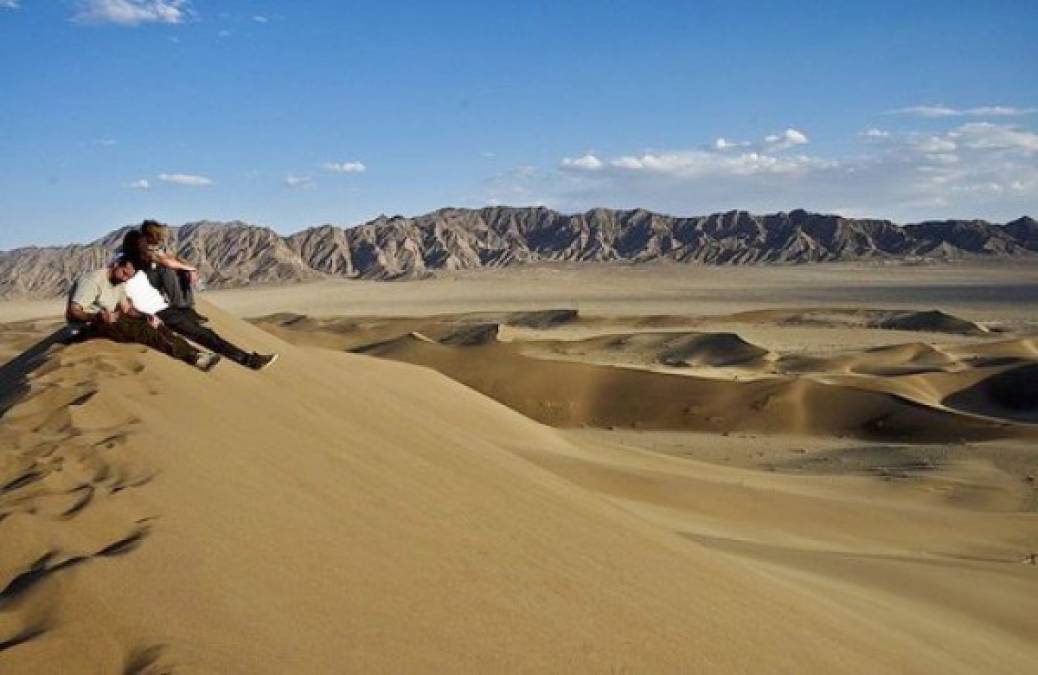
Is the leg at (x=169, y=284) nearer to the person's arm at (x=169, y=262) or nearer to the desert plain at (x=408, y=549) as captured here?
the person's arm at (x=169, y=262)

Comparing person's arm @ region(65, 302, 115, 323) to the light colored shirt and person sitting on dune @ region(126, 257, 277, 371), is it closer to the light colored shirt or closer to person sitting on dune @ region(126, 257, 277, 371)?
the light colored shirt

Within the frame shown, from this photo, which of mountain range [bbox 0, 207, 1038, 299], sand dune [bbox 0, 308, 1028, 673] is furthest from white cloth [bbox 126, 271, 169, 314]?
mountain range [bbox 0, 207, 1038, 299]

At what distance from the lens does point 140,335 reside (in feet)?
19.6

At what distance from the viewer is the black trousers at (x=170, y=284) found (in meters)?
6.75

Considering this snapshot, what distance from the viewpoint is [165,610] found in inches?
117

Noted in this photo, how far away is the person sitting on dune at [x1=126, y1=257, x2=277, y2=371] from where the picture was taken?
6.37m

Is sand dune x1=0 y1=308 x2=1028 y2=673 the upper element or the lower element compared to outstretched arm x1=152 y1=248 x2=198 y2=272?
lower

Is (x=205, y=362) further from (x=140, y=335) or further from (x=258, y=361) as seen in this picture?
(x=258, y=361)

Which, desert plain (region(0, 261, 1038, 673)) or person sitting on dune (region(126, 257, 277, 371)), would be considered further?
person sitting on dune (region(126, 257, 277, 371))

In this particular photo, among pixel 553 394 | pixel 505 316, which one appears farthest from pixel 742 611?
pixel 505 316

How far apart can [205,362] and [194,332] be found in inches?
36.0

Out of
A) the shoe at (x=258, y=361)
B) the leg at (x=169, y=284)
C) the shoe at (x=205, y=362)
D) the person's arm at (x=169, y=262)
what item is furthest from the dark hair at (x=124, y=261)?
the shoe at (x=258, y=361)

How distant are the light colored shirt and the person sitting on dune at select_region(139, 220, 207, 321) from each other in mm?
291

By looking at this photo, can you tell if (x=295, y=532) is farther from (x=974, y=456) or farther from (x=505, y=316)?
(x=505, y=316)
